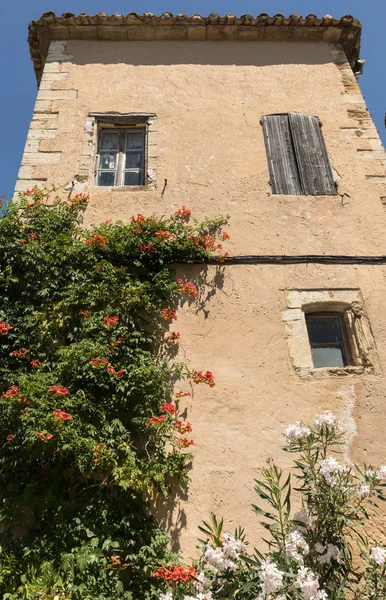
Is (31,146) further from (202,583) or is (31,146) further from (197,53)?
(202,583)

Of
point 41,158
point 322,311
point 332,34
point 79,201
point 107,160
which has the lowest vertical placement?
point 322,311

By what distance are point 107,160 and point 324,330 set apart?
11.2 ft

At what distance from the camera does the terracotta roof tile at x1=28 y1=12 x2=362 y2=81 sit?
7.25 m

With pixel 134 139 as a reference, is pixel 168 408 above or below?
below

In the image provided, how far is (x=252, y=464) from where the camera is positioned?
4.34 metres

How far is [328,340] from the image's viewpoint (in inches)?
200

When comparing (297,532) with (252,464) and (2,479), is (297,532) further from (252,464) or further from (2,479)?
(2,479)

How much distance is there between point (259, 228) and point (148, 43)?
3.68m

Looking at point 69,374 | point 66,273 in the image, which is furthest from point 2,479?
point 66,273

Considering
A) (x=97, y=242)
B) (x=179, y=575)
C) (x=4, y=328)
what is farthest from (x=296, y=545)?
(x=97, y=242)

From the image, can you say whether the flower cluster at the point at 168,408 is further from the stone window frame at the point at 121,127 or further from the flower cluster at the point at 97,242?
the stone window frame at the point at 121,127

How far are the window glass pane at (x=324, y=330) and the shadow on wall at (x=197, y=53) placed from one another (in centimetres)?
411

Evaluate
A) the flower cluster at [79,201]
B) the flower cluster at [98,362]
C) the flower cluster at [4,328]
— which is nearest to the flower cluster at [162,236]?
the flower cluster at [79,201]

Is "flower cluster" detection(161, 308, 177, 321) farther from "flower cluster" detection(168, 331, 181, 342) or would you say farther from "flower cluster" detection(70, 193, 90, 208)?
"flower cluster" detection(70, 193, 90, 208)
